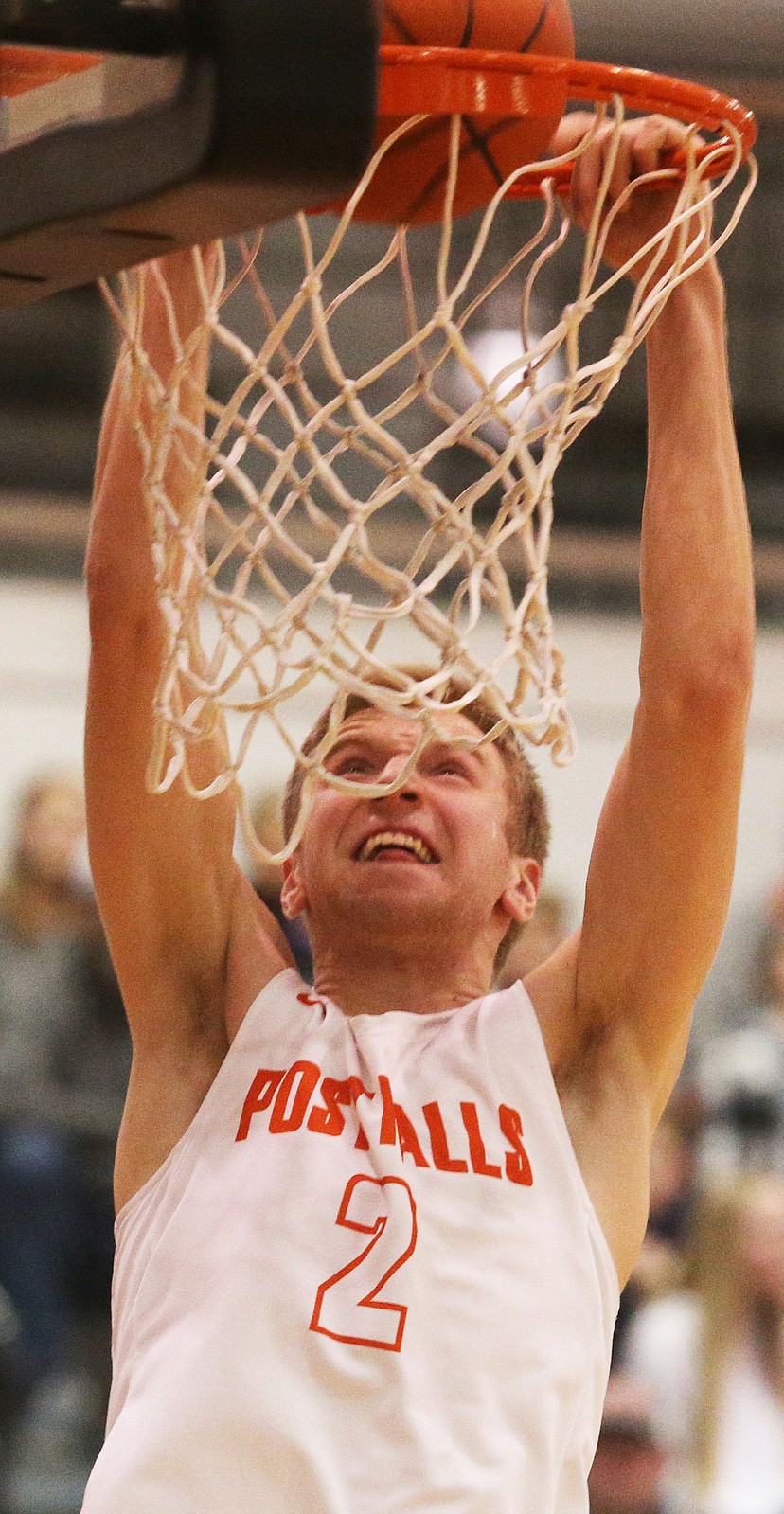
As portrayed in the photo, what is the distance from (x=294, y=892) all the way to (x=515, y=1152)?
19.2 inches

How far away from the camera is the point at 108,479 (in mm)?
2359

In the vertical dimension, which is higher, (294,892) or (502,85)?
(502,85)

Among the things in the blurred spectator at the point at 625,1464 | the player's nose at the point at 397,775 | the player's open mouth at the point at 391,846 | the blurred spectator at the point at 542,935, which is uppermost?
the player's nose at the point at 397,775

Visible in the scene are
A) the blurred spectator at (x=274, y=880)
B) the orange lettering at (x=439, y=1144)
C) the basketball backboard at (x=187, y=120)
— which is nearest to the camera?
the basketball backboard at (x=187, y=120)

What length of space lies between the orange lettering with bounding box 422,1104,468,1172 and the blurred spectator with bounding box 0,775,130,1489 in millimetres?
3682

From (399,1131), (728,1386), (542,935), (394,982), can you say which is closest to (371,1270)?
(399,1131)

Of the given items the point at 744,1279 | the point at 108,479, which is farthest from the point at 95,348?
the point at 108,479

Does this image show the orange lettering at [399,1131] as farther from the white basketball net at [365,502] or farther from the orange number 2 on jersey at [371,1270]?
the white basketball net at [365,502]

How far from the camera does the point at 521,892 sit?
247cm

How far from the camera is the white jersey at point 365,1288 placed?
201 cm

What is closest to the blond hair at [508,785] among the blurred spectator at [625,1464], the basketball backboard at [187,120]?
the basketball backboard at [187,120]

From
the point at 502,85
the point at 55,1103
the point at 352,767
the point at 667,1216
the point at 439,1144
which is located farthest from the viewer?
the point at 55,1103

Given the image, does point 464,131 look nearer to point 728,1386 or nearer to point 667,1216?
point 728,1386

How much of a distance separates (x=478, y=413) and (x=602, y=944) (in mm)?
653
